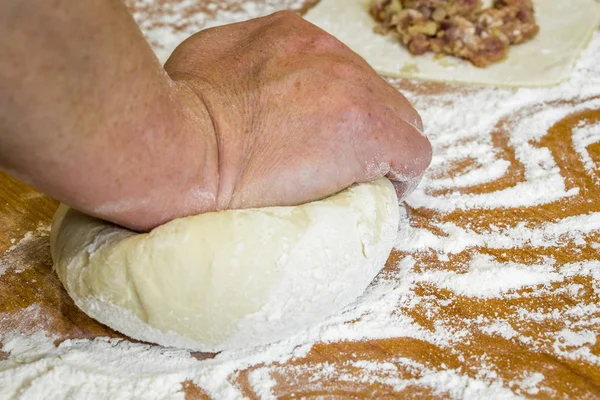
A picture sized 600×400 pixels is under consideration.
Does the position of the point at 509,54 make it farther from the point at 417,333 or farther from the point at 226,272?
the point at 226,272

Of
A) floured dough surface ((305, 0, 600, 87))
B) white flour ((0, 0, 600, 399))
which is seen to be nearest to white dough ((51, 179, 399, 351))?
white flour ((0, 0, 600, 399))

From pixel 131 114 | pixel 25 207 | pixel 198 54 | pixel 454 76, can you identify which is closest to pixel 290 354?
pixel 131 114

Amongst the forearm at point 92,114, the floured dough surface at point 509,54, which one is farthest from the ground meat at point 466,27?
the forearm at point 92,114

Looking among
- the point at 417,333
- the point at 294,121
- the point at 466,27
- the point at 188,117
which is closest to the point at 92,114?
the point at 188,117

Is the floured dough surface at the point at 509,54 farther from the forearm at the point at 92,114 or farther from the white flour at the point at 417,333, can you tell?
the forearm at the point at 92,114

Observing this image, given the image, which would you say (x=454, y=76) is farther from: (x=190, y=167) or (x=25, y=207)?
(x=25, y=207)

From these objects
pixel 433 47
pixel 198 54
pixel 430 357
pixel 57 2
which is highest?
pixel 57 2
